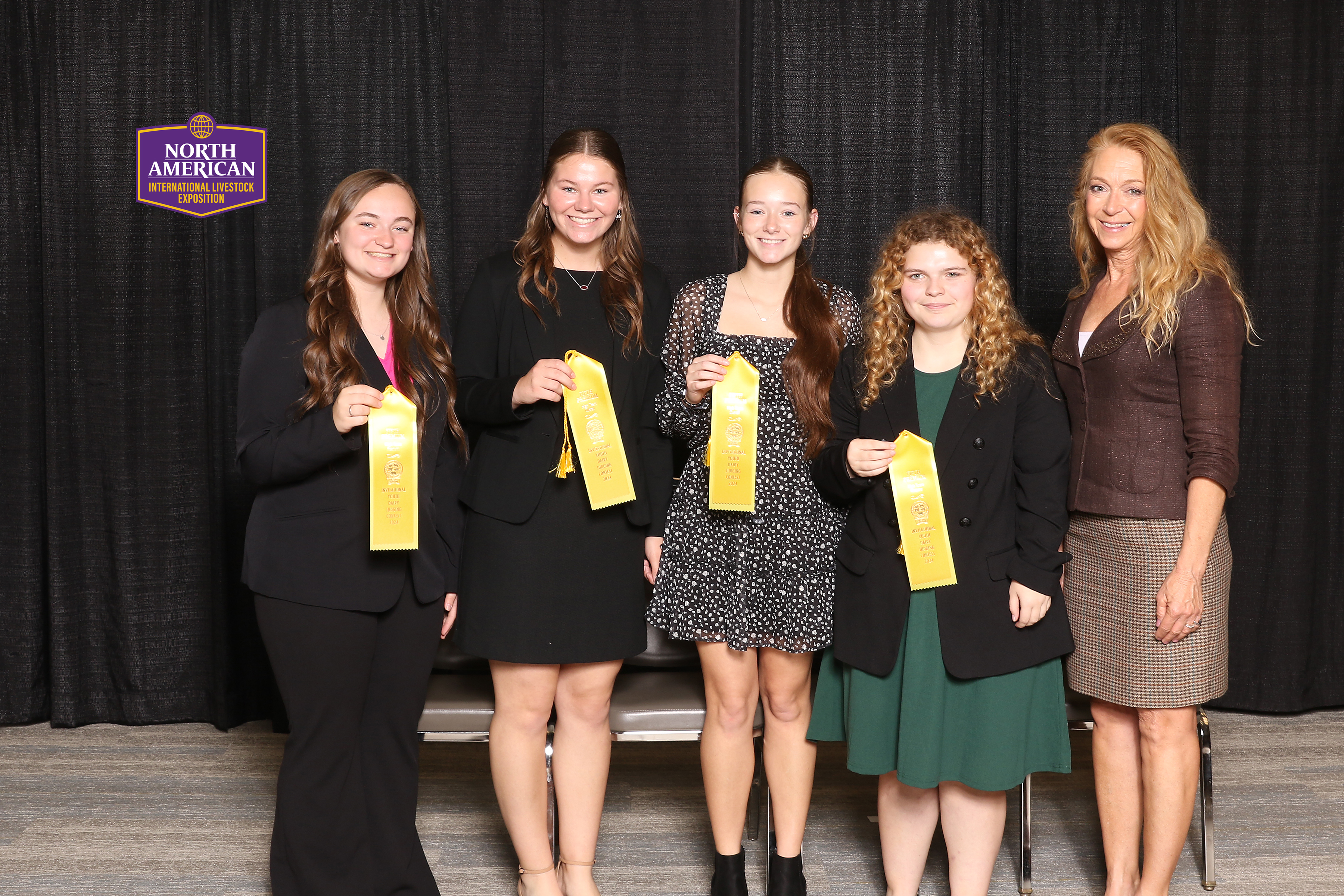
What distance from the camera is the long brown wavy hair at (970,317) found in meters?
2.06

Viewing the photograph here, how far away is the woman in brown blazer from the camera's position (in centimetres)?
207

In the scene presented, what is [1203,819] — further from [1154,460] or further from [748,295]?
[748,295]

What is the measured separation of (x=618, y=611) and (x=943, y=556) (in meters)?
0.70

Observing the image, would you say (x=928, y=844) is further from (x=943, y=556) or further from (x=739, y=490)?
(x=739, y=490)

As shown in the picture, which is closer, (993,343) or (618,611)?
(993,343)

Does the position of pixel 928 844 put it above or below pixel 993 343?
below

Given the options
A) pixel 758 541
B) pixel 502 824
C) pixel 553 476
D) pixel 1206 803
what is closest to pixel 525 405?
pixel 553 476

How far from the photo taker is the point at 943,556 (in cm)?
199

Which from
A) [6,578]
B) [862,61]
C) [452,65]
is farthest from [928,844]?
[6,578]

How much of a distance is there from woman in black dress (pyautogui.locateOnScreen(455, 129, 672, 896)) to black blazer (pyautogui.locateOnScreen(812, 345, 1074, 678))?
1.56 feet

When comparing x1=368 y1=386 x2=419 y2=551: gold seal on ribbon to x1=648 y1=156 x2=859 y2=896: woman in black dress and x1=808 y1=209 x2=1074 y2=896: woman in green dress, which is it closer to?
x1=648 y1=156 x2=859 y2=896: woman in black dress

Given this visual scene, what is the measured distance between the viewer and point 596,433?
82.7 inches

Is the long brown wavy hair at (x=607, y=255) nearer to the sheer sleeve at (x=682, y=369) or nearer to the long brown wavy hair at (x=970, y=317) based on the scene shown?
the sheer sleeve at (x=682, y=369)

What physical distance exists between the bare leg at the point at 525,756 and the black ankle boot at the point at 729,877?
361mm
